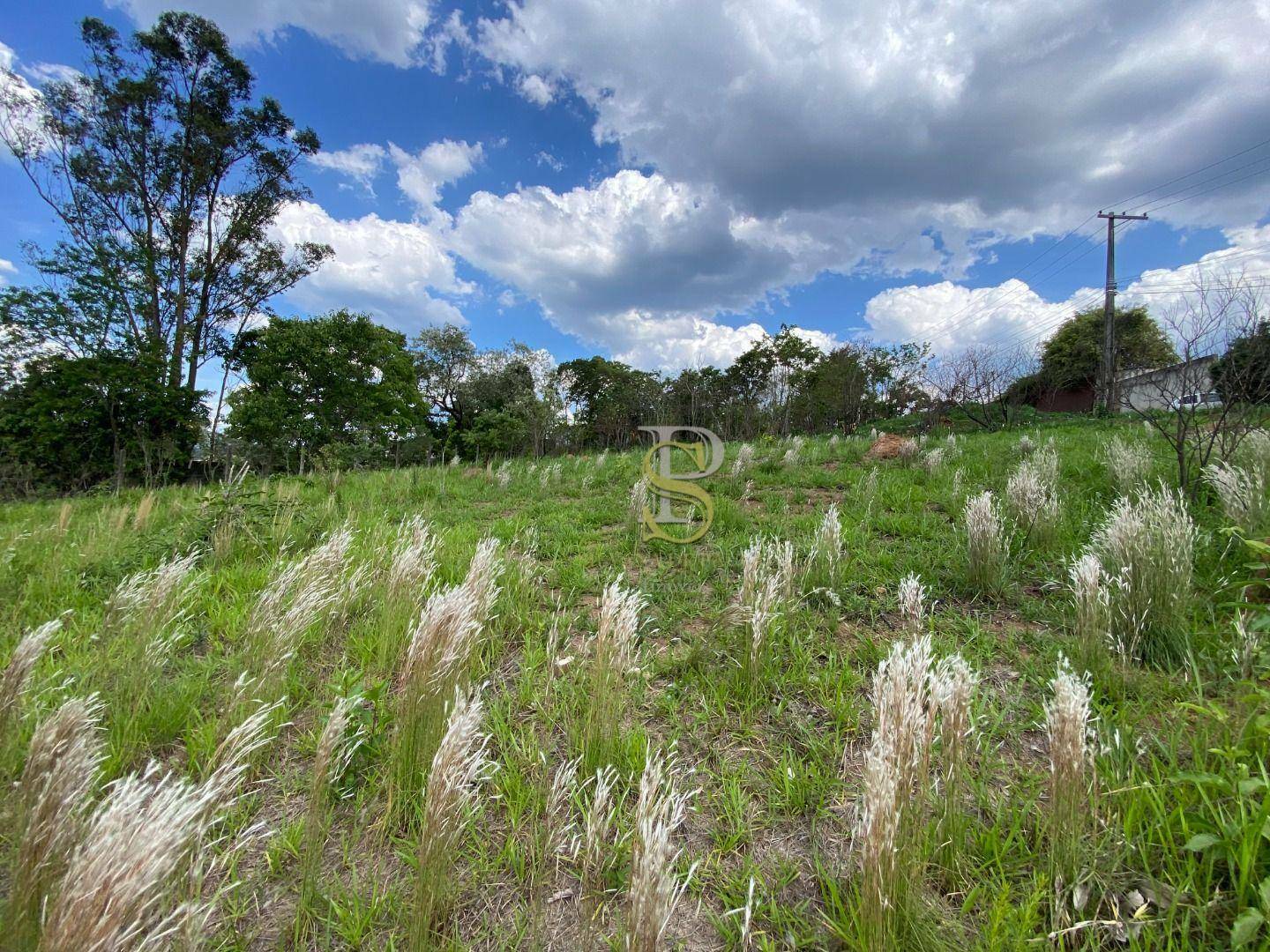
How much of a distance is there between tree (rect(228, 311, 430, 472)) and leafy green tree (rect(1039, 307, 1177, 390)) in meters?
31.8

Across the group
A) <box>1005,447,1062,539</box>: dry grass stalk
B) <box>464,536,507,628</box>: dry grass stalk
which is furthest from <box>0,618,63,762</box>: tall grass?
<box>1005,447,1062,539</box>: dry grass stalk

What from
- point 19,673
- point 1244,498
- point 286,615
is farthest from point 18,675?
point 1244,498

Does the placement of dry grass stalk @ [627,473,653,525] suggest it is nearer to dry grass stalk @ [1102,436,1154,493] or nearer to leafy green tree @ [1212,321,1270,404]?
dry grass stalk @ [1102,436,1154,493]

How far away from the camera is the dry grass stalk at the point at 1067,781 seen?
1343 millimetres

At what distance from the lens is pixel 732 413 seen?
2181cm

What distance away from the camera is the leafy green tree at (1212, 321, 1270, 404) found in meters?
4.72

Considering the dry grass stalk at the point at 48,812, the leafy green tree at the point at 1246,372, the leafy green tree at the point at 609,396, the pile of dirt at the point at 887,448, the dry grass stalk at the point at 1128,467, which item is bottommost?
the dry grass stalk at the point at 48,812

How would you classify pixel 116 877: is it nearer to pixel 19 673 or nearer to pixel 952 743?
pixel 19 673

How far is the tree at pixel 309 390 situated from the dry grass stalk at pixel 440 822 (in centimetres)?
1874

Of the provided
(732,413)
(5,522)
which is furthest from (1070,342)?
(5,522)

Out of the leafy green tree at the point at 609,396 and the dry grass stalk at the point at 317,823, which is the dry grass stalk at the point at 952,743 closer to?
the dry grass stalk at the point at 317,823

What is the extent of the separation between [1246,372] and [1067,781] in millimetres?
6660

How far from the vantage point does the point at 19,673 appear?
5.33ft

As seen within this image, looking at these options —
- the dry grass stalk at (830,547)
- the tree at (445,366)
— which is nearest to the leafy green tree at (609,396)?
the tree at (445,366)
